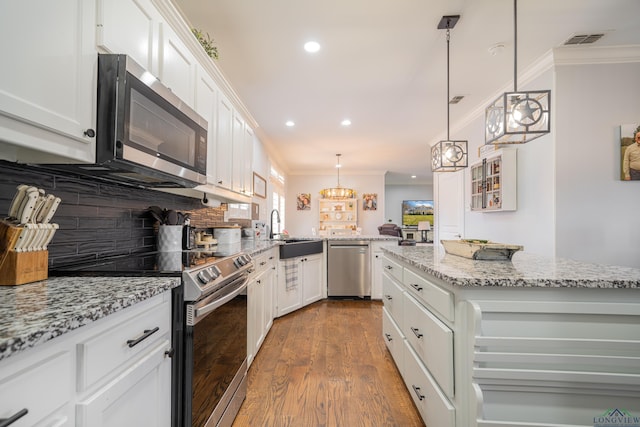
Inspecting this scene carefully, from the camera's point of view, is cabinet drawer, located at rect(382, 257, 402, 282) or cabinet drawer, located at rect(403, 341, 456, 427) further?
cabinet drawer, located at rect(382, 257, 402, 282)

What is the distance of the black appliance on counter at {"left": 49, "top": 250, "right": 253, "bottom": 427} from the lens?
1.16 m

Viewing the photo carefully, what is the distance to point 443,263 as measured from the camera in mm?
1651

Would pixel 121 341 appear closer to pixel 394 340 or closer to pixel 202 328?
pixel 202 328

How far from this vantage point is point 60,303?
753 millimetres

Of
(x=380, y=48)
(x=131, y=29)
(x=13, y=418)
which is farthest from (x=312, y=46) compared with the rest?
(x=13, y=418)

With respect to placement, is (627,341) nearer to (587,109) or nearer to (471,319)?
(471,319)

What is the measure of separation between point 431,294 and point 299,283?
2611mm

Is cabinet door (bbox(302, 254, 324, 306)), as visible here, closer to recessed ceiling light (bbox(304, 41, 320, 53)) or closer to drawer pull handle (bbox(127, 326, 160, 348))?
recessed ceiling light (bbox(304, 41, 320, 53))

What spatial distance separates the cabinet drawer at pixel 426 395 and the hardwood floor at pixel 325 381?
0.16 m

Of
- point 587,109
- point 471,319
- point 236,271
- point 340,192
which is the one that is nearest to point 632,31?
point 587,109

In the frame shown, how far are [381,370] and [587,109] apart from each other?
2938 millimetres

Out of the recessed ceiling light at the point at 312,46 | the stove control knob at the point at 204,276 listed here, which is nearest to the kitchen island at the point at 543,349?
the stove control knob at the point at 204,276

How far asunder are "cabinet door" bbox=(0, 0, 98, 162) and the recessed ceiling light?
179cm

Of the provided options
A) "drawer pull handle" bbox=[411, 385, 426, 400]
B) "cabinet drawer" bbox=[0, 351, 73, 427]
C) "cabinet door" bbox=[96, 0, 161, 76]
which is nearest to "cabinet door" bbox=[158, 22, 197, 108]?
"cabinet door" bbox=[96, 0, 161, 76]
